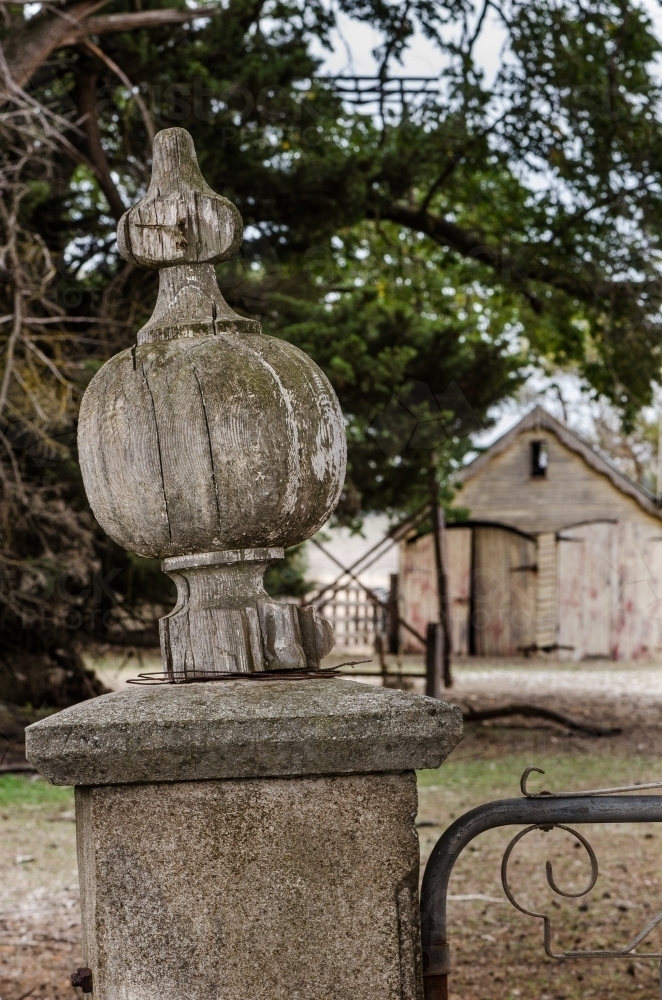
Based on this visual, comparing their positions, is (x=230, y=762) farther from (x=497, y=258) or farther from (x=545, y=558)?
(x=545, y=558)

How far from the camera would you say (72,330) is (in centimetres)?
986

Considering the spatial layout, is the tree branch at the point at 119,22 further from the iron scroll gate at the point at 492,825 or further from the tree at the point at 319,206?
the iron scroll gate at the point at 492,825

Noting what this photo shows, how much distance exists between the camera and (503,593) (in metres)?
22.7

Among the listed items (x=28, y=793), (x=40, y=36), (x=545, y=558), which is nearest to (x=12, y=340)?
(x=40, y=36)

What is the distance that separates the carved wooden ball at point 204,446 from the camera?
1.98m

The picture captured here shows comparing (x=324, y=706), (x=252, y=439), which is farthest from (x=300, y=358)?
(x=324, y=706)

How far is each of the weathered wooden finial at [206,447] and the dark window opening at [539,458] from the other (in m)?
21.6

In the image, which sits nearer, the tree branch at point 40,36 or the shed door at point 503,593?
the tree branch at point 40,36

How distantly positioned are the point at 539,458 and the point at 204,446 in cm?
2200

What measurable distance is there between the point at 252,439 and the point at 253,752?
537mm

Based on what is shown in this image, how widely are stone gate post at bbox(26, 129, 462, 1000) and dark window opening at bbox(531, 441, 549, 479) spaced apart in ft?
71.3

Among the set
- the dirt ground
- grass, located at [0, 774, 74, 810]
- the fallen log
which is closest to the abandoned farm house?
the dirt ground

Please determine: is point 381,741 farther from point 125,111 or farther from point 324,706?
point 125,111

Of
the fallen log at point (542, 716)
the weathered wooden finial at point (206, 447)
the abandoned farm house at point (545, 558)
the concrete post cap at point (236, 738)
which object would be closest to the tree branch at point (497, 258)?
the fallen log at point (542, 716)
